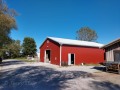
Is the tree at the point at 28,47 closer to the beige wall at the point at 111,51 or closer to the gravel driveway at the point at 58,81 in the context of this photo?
the beige wall at the point at 111,51

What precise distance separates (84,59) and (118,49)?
36.3ft

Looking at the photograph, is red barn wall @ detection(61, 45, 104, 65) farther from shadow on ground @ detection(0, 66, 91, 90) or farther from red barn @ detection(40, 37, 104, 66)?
shadow on ground @ detection(0, 66, 91, 90)

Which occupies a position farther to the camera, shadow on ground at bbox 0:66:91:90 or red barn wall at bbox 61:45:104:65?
red barn wall at bbox 61:45:104:65

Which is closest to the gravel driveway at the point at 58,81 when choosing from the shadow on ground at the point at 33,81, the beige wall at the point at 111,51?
the shadow on ground at the point at 33,81

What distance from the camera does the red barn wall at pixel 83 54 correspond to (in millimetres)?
26022

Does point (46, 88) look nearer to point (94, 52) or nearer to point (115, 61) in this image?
point (115, 61)

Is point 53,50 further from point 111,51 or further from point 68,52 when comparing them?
point 111,51

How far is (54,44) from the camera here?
27.3 meters

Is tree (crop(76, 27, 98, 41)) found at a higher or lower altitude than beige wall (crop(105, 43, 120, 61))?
higher

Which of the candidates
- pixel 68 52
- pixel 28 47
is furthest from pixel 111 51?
pixel 28 47

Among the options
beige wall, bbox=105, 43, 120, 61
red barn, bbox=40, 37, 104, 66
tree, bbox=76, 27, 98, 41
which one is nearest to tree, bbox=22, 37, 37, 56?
tree, bbox=76, 27, 98, 41

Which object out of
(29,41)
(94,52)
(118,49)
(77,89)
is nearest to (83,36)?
(29,41)

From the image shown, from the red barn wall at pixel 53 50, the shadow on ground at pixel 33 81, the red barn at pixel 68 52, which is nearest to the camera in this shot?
the shadow on ground at pixel 33 81

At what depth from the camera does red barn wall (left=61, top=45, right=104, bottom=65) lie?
85.4ft
